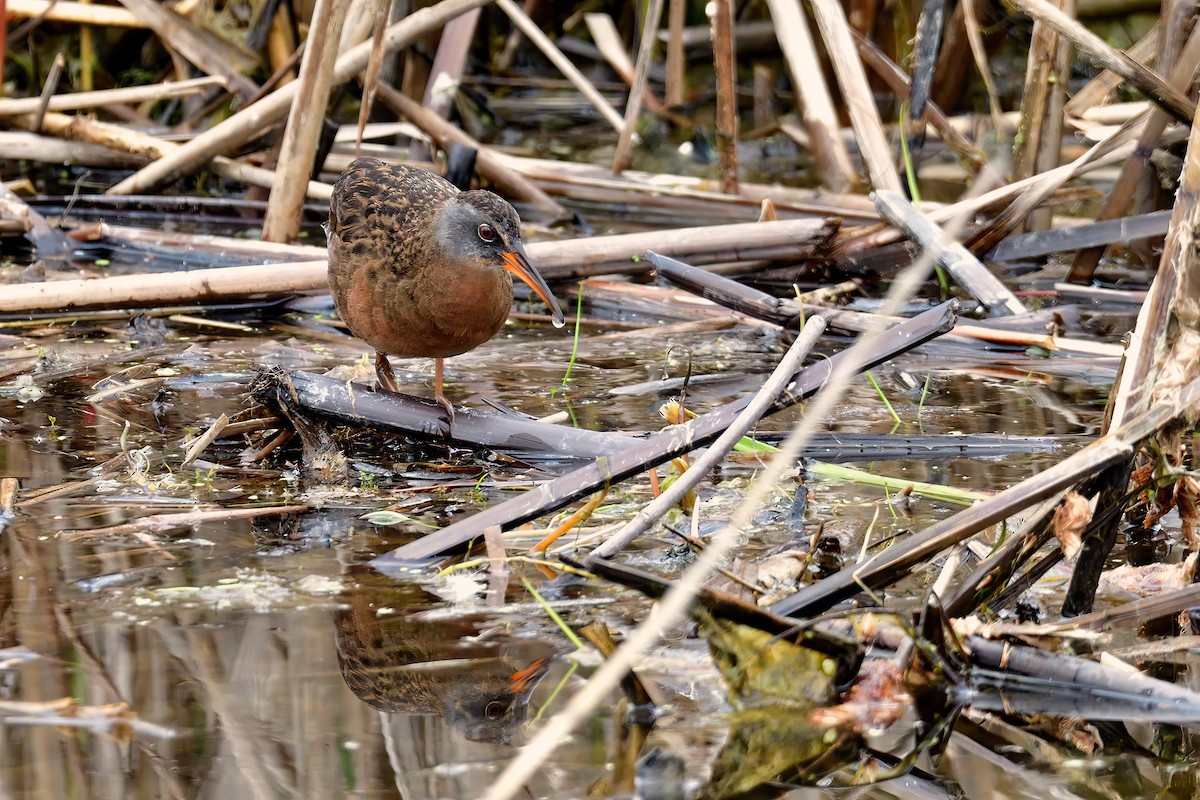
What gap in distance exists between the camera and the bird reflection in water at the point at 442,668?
8.83 ft

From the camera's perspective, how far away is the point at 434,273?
4336 mm

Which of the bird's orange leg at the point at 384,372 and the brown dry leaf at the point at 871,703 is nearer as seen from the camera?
the brown dry leaf at the point at 871,703

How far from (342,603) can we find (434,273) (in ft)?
4.80

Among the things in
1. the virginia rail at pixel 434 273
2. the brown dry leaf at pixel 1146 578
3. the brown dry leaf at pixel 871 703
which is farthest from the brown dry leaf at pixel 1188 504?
the virginia rail at pixel 434 273

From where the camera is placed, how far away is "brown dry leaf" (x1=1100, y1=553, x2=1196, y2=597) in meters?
3.09

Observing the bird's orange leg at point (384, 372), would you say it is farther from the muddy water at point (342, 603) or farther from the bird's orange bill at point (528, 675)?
the bird's orange bill at point (528, 675)

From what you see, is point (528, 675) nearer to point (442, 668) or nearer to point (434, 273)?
point (442, 668)

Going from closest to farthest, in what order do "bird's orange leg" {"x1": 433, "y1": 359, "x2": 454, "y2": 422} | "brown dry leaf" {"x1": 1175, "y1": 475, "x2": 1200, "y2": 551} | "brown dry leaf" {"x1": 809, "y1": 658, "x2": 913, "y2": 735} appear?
1. "brown dry leaf" {"x1": 809, "y1": 658, "x2": 913, "y2": 735}
2. "brown dry leaf" {"x1": 1175, "y1": 475, "x2": 1200, "y2": 551}
3. "bird's orange leg" {"x1": 433, "y1": 359, "x2": 454, "y2": 422}

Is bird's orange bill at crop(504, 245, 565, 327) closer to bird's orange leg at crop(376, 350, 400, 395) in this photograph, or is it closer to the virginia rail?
the virginia rail

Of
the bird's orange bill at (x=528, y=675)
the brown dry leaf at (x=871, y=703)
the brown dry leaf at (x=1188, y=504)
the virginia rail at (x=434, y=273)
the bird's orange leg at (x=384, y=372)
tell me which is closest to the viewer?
the brown dry leaf at (x=871, y=703)

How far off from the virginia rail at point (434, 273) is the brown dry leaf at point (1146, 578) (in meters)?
1.89

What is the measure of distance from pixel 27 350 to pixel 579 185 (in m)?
3.22

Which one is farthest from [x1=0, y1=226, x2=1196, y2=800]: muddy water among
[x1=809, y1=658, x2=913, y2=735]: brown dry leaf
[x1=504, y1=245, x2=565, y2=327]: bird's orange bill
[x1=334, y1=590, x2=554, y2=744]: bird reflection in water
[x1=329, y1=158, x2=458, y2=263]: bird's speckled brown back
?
[x1=329, y1=158, x2=458, y2=263]: bird's speckled brown back

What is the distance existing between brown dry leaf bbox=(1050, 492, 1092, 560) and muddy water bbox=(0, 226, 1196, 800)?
1.11ft
